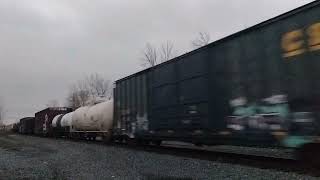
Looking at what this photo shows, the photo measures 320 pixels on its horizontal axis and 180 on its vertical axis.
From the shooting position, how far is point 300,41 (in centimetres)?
1028

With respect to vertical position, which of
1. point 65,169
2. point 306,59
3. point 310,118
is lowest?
point 65,169

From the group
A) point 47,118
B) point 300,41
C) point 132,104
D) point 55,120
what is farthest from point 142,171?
point 47,118

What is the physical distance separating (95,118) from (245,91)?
1633cm

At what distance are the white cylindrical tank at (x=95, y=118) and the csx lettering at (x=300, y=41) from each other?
50.2 feet

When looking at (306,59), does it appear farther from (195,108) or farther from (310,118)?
(195,108)

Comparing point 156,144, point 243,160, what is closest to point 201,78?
point 243,160

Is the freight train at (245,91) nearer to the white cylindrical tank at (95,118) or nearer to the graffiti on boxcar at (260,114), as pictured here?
the graffiti on boxcar at (260,114)

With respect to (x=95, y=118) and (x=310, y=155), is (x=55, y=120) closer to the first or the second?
(x=95, y=118)

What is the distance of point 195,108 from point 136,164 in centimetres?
287

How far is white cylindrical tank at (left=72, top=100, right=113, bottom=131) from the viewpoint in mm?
25359

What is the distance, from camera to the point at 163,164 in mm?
13133

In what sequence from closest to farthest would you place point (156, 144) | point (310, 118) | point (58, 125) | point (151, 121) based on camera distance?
point (310, 118) → point (151, 121) → point (156, 144) → point (58, 125)

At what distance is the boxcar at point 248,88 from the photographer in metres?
10.1

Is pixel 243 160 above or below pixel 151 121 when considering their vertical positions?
below
